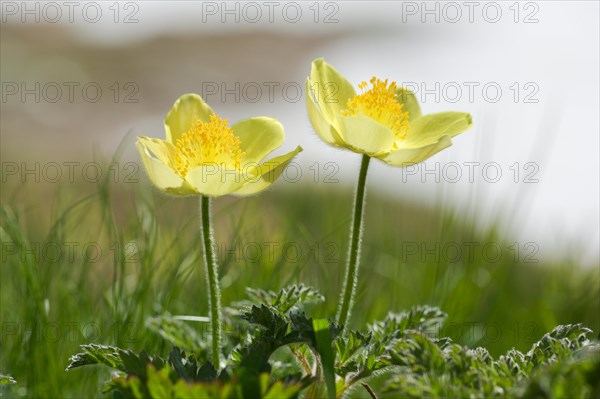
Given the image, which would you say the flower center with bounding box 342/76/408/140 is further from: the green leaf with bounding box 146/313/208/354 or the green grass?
the green leaf with bounding box 146/313/208/354

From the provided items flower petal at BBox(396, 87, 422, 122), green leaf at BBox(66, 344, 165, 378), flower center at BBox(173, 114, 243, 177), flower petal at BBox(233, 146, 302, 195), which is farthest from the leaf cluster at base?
flower petal at BBox(396, 87, 422, 122)

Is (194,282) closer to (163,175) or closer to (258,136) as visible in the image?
(258,136)

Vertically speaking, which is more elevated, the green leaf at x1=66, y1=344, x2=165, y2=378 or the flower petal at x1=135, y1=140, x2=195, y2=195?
the flower petal at x1=135, y1=140, x2=195, y2=195

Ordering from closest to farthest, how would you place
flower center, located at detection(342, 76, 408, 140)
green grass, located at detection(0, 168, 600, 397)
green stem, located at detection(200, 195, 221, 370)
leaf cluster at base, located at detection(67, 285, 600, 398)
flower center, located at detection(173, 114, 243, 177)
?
1. leaf cluster at base, located at detection(67, 285, 600, 398)
2. green stem, located at detection(200, 195, 221, 370)
3. flower center, located at detection(173, 114, 243, 177)
4. flower center, located at detection(342, 76, 408, 140)
5. green grass, located at detection(0, 168, 600, 397)

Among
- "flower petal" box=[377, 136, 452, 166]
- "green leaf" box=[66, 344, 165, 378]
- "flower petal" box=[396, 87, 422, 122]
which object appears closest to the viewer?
"green leaf" box=[66, 344, 165, 378]

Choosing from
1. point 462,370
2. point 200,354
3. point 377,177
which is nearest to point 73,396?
point 200,354

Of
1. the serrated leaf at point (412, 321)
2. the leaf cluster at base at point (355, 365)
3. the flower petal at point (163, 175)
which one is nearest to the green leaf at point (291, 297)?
the leaf cluster at base at point (355, 365)

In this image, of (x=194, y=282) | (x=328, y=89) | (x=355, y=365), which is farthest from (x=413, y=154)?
(x=194, y=282)

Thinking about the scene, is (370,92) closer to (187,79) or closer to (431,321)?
(431,321)
